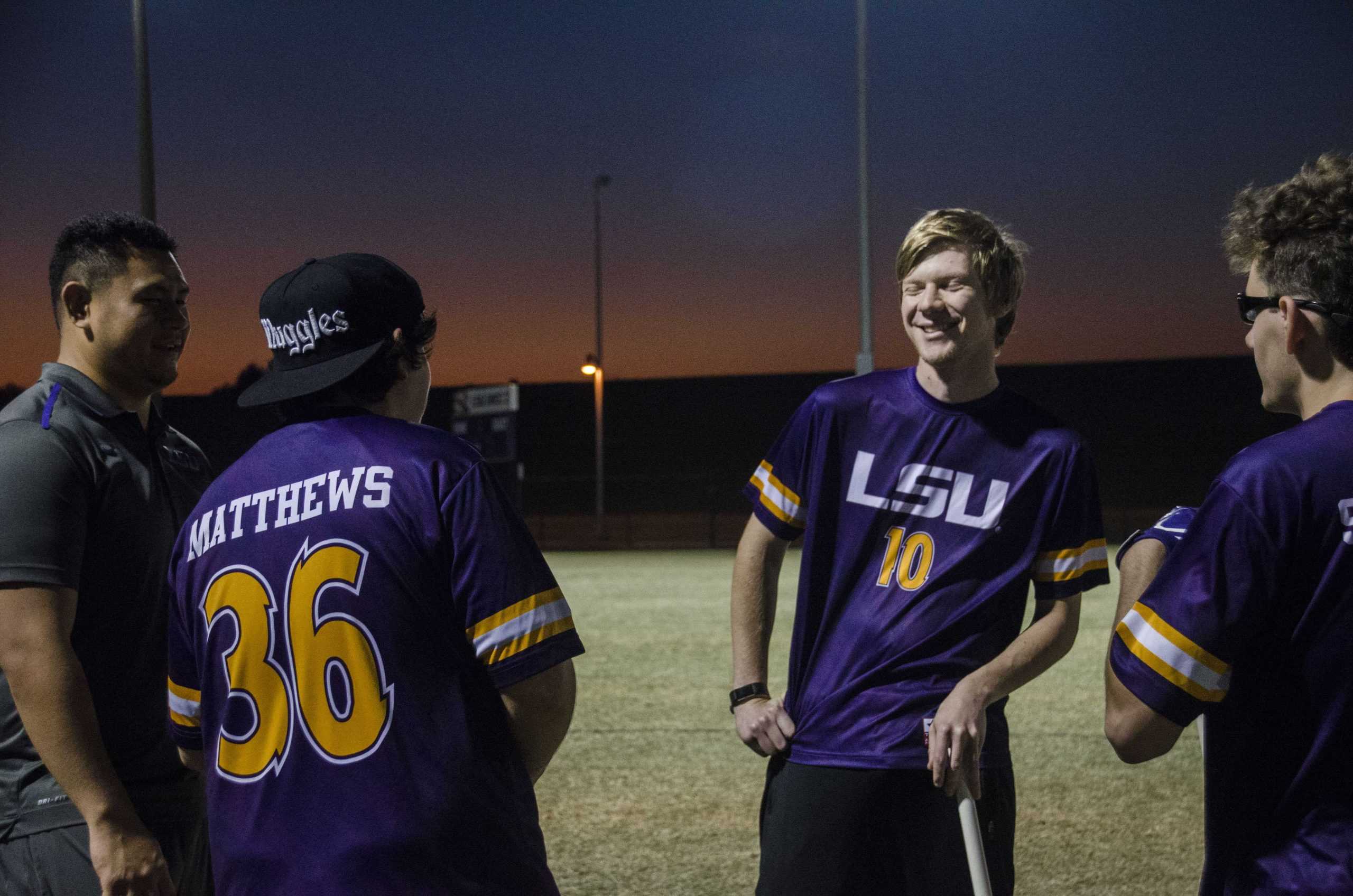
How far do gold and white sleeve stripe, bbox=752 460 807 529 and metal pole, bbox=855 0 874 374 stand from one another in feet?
37.1

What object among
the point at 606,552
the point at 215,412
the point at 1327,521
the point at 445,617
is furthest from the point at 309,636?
the point at 215,412

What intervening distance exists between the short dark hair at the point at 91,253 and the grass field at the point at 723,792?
2403 mm

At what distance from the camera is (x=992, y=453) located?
9.18 ft

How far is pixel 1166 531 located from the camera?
82.4 inches

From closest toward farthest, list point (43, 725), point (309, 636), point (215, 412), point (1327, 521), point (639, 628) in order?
1. point (1327, 521)
2. point (309, 636)
3. point (43, 725)
4. point (639, 628)
5. point (215, 412)

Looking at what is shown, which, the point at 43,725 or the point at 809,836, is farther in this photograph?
the point at 809,836

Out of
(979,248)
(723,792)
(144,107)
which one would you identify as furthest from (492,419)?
(979,248)

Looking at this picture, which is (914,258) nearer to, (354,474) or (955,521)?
(955,521)

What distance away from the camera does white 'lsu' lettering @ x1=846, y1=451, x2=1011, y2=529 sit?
276cm

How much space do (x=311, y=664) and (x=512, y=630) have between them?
33 centimetres

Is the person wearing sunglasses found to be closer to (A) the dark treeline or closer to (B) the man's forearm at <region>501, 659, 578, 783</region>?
(B) the man's forearm at <region>501, 659, 578, 783</region>

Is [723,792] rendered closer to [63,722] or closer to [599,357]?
[63,722]

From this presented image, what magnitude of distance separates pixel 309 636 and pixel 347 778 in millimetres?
238

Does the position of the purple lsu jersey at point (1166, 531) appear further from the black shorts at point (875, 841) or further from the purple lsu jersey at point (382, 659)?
the purple lsu jersey at point (382, 659)
